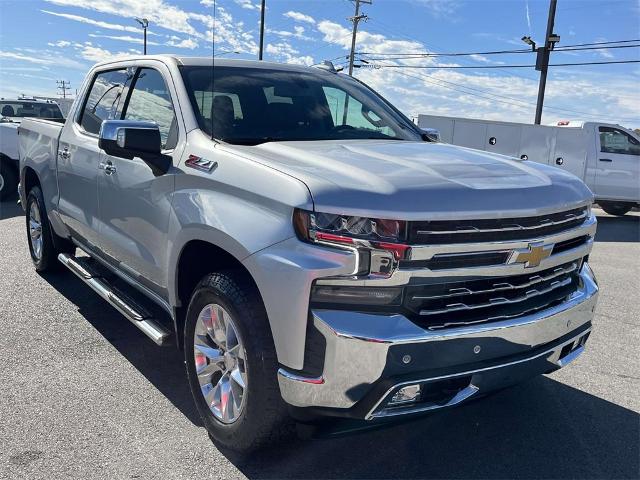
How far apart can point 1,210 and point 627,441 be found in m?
10.6

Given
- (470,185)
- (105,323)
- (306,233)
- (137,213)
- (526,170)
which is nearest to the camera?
(306,233)

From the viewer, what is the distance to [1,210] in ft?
34.8

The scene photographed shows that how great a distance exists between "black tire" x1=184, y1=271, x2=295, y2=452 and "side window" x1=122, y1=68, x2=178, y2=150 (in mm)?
1075

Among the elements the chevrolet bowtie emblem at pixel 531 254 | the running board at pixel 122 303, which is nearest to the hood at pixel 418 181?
the chevrolet bowtie emblem at pixel 531 254

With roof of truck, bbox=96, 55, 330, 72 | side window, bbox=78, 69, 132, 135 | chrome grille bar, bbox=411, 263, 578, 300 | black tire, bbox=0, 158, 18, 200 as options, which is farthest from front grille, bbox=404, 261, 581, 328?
black tire, bbox=0, 158, 18, 200

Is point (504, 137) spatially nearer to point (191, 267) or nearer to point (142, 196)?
point (142, 196)

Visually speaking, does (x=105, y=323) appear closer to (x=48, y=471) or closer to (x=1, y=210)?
(x=48, y=471)

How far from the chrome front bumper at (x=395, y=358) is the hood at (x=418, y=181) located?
448mm

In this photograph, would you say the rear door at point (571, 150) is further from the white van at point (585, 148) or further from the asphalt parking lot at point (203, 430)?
the asphalt parking lot at point (203, 430)

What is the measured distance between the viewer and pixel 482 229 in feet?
8.14

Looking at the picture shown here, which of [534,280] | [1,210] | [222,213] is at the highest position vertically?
[222,213]

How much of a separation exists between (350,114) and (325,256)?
6.57ft

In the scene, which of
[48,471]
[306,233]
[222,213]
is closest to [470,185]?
[306,233]

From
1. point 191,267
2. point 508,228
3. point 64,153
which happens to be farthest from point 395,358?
point 64,153
